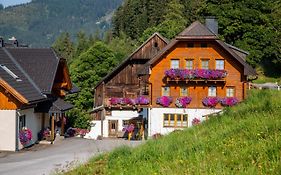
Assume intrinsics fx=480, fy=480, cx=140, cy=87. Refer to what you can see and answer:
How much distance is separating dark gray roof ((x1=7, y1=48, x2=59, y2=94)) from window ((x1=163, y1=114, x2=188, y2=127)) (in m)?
9.51

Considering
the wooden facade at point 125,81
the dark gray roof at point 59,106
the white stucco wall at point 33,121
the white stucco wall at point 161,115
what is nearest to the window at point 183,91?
the white stucco wall at point 161,115

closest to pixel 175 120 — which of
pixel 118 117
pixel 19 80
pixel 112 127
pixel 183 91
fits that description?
pixel 183 91

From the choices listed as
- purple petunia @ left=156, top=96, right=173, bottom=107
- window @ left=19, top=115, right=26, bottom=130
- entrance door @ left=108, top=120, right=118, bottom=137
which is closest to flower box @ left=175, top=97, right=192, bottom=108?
purple petunia @ left=156, top=96, right=173, bottom=107

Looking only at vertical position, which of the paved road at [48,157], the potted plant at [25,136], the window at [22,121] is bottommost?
the paved road at [48,157]

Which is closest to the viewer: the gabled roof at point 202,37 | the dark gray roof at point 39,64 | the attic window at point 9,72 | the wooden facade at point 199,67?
the attic window at point 9,72

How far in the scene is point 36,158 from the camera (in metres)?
23.4

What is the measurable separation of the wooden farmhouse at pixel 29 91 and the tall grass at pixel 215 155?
1426 cm

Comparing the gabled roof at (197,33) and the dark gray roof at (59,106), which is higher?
the gabled roof at (197,33)

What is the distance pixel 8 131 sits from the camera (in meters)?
26.3

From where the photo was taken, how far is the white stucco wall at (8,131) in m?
26.3

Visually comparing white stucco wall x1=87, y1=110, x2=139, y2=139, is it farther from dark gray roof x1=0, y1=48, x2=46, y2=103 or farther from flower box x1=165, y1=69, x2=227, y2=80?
dark gray roof x1=0, y1=48, x2=46, y2=103

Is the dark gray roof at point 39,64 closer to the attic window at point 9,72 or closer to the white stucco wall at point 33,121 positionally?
the white stucco wall at point 33,121

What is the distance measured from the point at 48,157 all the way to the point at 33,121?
252 inches

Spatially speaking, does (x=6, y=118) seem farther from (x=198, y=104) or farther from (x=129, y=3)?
(x=129, y=3)
